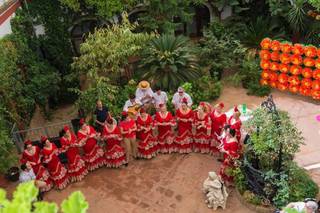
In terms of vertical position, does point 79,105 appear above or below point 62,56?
below

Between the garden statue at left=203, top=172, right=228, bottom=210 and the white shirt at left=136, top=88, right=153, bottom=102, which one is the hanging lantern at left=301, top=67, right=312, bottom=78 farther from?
the garden statue at left=203, top=172, right=228, bottom=210

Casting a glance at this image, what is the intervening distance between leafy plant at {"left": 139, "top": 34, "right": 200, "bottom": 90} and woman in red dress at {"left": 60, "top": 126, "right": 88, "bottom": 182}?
375 cm

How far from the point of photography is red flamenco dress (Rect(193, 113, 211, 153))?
9.06 metres

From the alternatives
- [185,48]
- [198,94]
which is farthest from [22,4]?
[198,94]

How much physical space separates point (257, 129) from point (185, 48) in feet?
17.3

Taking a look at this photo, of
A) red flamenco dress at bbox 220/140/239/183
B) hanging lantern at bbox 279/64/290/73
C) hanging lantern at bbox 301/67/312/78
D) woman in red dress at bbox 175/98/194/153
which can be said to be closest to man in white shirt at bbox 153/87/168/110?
woman in red dress at bbox 175/98/194/153

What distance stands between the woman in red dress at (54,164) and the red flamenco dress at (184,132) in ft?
9.29

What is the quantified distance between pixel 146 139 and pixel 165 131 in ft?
1.69

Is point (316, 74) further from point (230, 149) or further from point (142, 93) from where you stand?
point (142, 93)

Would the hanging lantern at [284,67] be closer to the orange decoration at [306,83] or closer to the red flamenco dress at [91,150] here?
the orange decoration at [306,83]

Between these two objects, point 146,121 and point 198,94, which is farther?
point 198,94

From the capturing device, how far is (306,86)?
36.6ft

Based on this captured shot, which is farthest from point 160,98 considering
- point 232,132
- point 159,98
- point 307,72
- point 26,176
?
point 307,72

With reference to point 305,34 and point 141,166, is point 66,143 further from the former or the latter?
point 305,34
